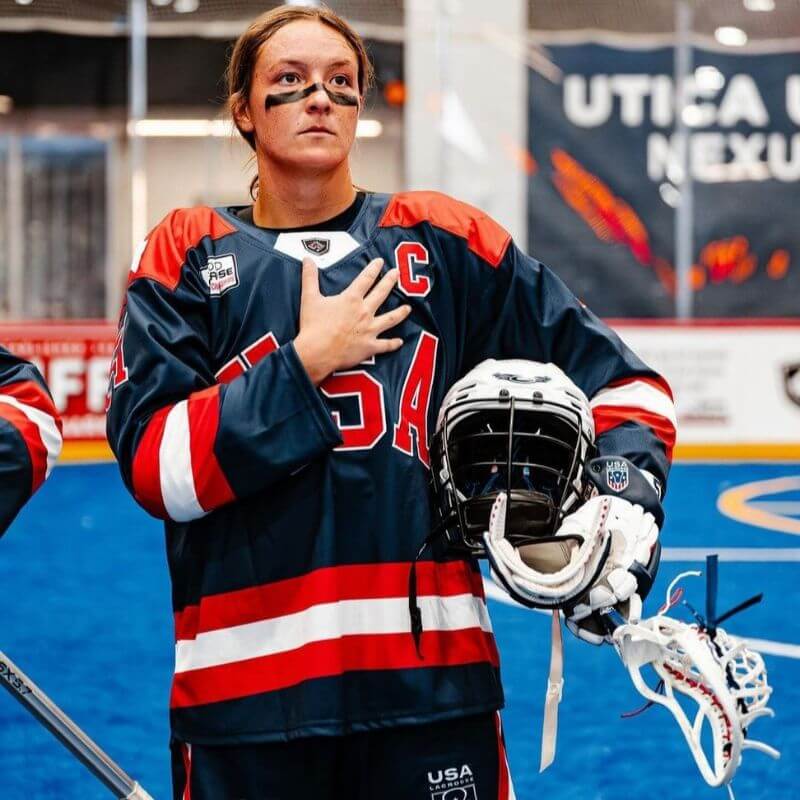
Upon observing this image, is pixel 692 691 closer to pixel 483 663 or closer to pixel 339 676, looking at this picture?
pixel 483 663

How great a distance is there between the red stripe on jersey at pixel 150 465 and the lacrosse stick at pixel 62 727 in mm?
533

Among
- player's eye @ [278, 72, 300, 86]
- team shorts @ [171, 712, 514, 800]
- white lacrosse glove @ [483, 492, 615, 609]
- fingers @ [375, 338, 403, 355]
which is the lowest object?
team shorts @ [171, 712, 514, 800]

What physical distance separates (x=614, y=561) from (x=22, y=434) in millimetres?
653

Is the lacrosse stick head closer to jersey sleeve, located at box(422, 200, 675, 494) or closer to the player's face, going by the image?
jersey sleeve, located at box(422, 200, 675, 494)

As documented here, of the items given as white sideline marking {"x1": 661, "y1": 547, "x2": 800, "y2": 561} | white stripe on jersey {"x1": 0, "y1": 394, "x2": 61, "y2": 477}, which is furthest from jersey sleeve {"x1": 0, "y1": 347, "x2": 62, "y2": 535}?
white sideline marking {"x1": 661, "y1": 547, "x2": 800, "y2": 561}

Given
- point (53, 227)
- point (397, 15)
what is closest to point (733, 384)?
point (397, 15)

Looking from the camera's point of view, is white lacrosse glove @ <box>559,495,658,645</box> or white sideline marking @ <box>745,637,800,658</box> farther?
white sideline marking @ <box>745,637,800,658</box>

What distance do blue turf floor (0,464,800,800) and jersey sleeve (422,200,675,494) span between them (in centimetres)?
149

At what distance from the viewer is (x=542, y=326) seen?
163cm

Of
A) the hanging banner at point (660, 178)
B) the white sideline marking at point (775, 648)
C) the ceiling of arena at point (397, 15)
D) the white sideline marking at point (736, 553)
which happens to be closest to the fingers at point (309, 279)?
the white sideline marking at point (775, 648)

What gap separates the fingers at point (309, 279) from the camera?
5.03 feet

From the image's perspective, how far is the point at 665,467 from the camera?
159cm

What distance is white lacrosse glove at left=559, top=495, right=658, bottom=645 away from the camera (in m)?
1.41

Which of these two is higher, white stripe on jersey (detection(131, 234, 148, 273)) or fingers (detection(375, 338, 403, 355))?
white stripe on jersey (detection(131, 234, 148, 273))
